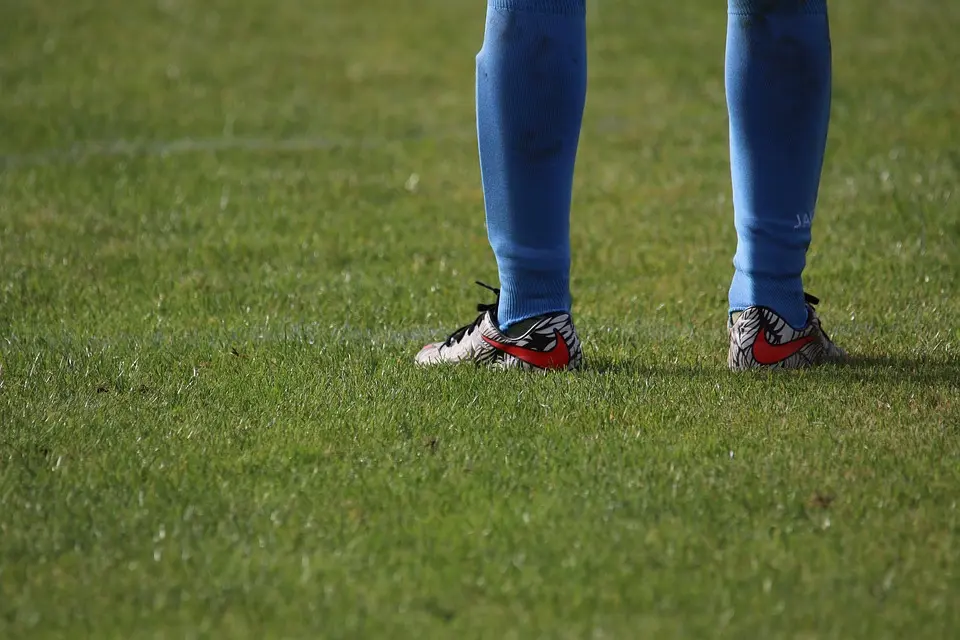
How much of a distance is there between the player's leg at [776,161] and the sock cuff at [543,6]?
1.74 feet

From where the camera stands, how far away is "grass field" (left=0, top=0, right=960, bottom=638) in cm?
263

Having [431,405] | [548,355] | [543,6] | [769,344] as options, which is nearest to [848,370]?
[769,344]

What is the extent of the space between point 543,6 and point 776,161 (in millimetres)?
857

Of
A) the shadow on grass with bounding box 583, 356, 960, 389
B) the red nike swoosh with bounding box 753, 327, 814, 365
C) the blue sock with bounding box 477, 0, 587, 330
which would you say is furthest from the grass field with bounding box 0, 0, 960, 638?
the blue sock with bounding box 477, 0, 587, 330

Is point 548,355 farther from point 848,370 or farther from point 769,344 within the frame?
point 848,370

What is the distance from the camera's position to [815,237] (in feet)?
19.6

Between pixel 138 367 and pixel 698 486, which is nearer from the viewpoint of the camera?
pixel 698 486

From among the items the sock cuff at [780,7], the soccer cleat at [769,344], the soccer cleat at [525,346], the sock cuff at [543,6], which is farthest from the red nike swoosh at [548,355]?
the sock cuff at [780,7]

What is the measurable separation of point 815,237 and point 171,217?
2874 millimetres

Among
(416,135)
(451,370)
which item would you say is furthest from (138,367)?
(416,135)

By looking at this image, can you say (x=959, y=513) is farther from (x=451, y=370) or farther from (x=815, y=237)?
(x=815, y=237)

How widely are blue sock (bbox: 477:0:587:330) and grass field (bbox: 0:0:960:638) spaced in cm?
30

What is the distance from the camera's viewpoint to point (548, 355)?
13.2ft

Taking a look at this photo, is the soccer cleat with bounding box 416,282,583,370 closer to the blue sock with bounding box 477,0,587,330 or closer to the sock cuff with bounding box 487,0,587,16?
the blue sock with bounding box 477,0,587,330
